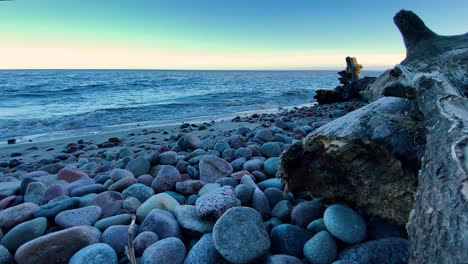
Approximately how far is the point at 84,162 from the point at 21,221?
2.53 meters

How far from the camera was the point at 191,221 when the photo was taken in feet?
6.36

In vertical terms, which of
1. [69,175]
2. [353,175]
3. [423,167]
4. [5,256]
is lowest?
[69,175]

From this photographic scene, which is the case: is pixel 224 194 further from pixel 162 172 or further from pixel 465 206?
pixel 465 206

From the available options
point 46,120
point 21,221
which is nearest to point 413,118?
point 21,221

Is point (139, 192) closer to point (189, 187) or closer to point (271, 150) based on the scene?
point (189, 187)

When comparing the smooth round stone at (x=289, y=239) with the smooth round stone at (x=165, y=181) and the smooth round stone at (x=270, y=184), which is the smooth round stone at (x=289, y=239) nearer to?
the smooth round stone at (x=270, y=184)

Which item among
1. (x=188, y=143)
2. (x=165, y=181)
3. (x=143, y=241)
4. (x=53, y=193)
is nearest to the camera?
(x=143, y=241)

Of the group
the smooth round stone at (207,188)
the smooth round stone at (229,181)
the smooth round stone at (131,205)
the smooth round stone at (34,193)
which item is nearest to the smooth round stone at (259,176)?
the smooth round stone at (229,181)

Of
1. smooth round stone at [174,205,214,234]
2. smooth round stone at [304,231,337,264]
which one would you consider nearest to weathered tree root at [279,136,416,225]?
smooth round stone at [304,231,337,264]

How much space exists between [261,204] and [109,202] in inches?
51.0

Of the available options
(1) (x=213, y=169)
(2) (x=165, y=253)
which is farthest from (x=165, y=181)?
(2) (x=165, y=253)

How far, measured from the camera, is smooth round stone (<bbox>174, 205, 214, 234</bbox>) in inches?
74.0

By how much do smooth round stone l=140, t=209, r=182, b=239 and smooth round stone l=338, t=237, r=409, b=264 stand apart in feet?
3.50

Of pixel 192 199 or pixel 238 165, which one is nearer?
pixel 192 199
